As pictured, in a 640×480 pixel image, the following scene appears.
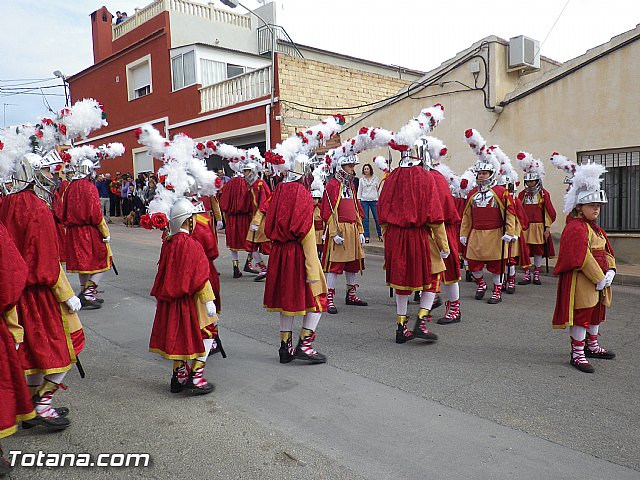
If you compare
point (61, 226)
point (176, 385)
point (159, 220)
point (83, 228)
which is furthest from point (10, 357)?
point (61, 226)

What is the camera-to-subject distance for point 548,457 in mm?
3580

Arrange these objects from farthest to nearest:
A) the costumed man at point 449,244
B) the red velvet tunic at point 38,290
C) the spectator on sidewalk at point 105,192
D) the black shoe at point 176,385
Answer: the spectator on sidewalk at point 105,192
the costumed man at point 449,244
the black shoe at point 176,385
the red velvet tunic at point 38,290

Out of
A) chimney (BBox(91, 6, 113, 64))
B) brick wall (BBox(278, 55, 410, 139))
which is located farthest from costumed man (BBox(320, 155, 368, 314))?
chimney (BBox(91, 6, 113, 64))

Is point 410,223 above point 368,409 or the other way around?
above

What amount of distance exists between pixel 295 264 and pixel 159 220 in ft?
4.71

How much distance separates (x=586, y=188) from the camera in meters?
5.31

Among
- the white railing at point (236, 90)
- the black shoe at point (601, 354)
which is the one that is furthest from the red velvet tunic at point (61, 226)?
the white railing at point (236, 90)

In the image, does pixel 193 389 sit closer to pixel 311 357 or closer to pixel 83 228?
pixel 311 357

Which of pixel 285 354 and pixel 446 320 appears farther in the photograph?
pixel 446 320

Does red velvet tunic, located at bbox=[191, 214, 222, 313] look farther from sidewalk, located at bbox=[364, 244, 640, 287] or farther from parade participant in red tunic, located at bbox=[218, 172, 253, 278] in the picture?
sidewalk, located at bbox=[364, 244, 640, 287]

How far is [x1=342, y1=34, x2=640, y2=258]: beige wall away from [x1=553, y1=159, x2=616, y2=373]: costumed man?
20.8ft

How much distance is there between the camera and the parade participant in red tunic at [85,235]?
7.87m

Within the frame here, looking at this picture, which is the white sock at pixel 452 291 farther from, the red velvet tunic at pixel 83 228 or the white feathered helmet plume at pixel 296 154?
the red velvet tunic at pixel 83 228

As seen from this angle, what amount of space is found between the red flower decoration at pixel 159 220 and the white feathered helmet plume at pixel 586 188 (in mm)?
3816
